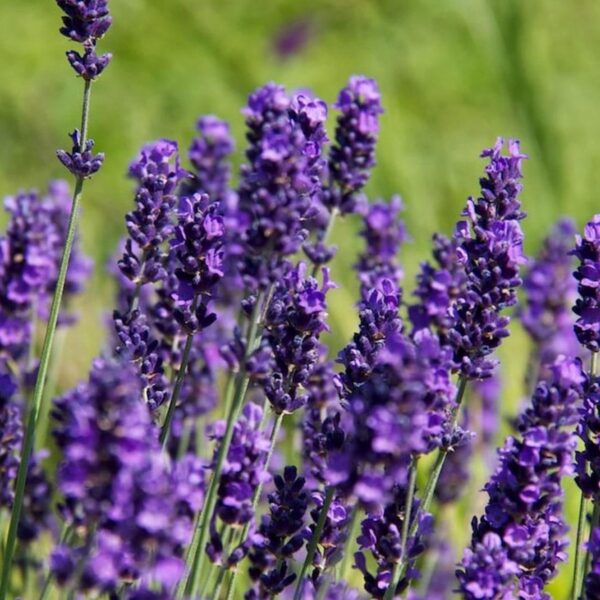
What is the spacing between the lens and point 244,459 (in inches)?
66.7

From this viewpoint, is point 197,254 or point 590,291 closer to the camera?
point 197,254

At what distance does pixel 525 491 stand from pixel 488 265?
1.24 ft

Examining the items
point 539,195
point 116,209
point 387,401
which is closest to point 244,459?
point 387,401

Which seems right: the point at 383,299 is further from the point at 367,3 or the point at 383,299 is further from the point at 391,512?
the point at 367,3

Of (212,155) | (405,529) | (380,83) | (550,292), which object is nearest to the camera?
(405,529)

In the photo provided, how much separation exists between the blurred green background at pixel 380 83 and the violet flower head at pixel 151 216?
10.9ft

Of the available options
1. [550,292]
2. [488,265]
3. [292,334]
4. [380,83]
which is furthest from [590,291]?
[380,83]

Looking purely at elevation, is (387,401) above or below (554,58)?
below

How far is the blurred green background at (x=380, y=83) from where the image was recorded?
5594mm

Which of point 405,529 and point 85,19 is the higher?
point 85,19

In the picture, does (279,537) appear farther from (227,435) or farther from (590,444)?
(590,444)

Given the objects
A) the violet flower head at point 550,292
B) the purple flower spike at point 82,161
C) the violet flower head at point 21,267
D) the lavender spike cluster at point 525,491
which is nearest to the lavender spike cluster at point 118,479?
the lavender spike cluster at point 525,491

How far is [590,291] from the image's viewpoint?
73.4 inches

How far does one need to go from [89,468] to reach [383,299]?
732 millimetres
